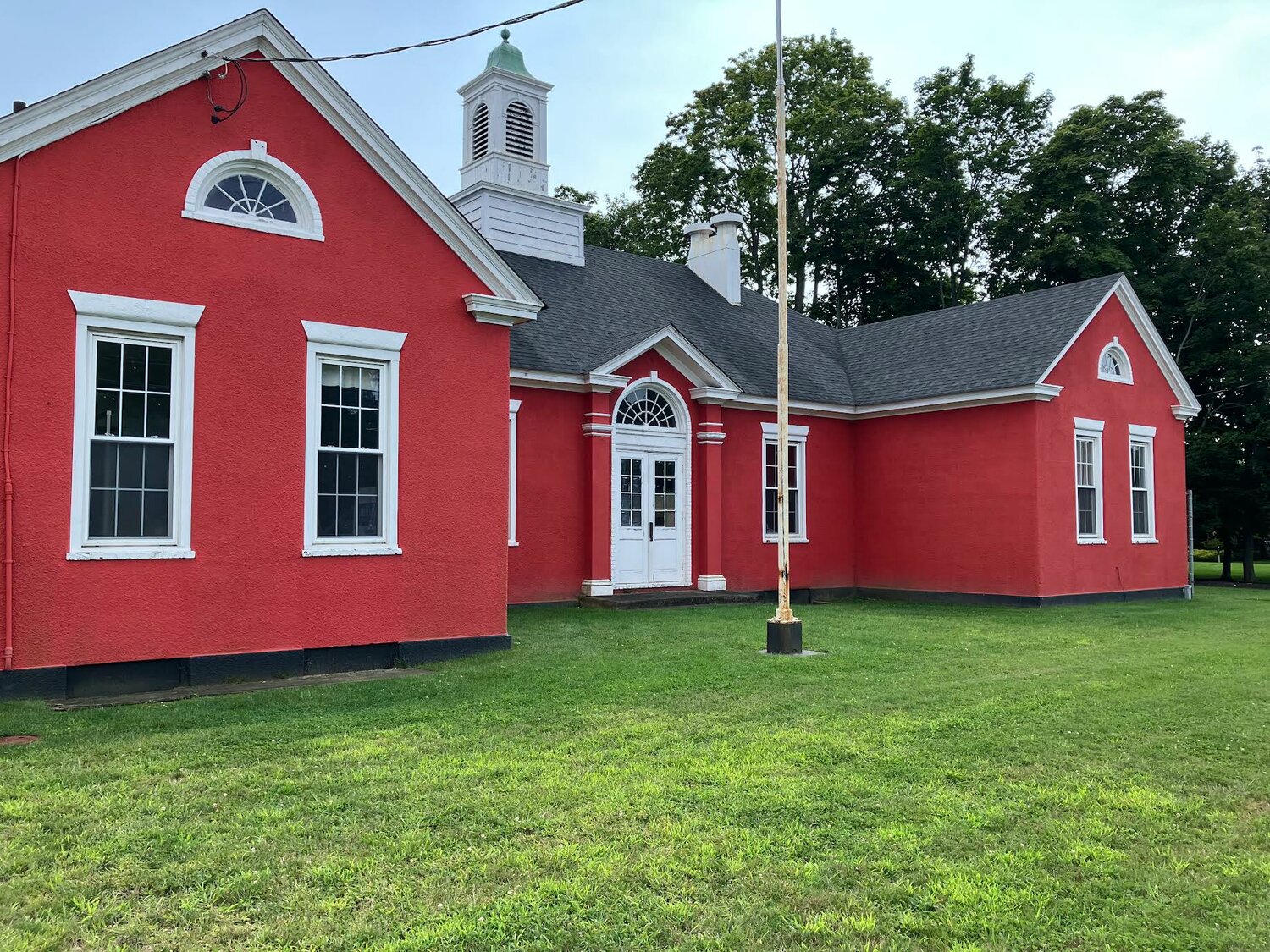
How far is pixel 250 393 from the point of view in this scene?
9547mm

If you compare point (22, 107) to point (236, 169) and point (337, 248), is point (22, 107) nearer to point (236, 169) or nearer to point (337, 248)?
point (236, 169)

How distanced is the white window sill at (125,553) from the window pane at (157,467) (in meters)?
0.24

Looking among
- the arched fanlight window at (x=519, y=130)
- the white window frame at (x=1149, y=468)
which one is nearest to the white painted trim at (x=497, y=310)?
the arched fanlight window at (x=519, y=130)

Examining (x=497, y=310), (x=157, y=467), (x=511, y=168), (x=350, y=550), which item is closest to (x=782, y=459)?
(x=497, y=310)

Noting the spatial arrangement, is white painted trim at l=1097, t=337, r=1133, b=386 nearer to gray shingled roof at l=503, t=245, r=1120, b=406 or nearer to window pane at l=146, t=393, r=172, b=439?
gray shingled roof at l=503, t=245, r=1120, b=406

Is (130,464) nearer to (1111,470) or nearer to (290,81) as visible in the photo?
(290,81)

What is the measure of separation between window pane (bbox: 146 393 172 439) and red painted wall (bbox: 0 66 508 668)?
0.27 meters

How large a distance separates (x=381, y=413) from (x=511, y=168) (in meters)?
10.4

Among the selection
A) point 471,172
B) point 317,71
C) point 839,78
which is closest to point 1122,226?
point 839,78

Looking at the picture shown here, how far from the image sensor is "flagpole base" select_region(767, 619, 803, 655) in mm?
10758

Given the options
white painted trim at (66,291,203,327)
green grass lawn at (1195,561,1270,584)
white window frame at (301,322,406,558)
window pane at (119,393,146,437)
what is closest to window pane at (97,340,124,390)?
window pane at (119,393,146,437)

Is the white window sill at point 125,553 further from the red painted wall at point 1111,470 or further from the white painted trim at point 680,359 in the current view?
the red painted wall at point 1111,470

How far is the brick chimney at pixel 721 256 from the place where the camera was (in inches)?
877

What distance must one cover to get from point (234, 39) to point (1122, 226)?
2723 centimetres
